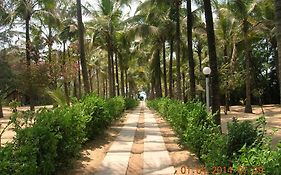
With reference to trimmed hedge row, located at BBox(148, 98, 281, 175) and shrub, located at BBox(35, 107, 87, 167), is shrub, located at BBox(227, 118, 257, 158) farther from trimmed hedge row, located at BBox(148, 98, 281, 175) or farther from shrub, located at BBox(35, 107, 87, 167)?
shrub, located at BBox(35, 107, 87, 167)

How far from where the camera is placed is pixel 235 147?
21.1 feet

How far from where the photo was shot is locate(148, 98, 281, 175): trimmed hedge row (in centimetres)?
462

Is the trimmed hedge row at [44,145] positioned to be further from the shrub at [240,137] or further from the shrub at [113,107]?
the shrub at [113,107]

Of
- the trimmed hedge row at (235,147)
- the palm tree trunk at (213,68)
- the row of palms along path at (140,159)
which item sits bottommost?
the row of palms along path at (140,159)

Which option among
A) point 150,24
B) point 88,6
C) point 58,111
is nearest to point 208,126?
point 58,111

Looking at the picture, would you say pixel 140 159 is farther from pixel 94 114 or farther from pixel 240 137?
pixel 240 137

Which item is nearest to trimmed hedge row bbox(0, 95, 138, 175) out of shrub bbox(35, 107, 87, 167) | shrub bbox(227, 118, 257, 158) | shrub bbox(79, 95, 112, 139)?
shrub bbox(35, 107, 87, 167)

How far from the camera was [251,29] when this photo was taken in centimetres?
3350

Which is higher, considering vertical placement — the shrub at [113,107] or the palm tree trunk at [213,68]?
the palm tree trunk at [213,68]

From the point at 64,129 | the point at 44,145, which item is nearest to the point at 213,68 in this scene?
the point at 64,129

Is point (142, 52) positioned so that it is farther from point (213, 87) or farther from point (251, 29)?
point (213, 87)

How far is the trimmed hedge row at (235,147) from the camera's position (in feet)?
15.1

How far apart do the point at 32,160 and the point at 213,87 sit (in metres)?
7.46

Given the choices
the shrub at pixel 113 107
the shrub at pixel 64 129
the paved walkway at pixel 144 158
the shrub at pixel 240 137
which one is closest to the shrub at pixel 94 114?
the paved walkway at pixel 144 158
